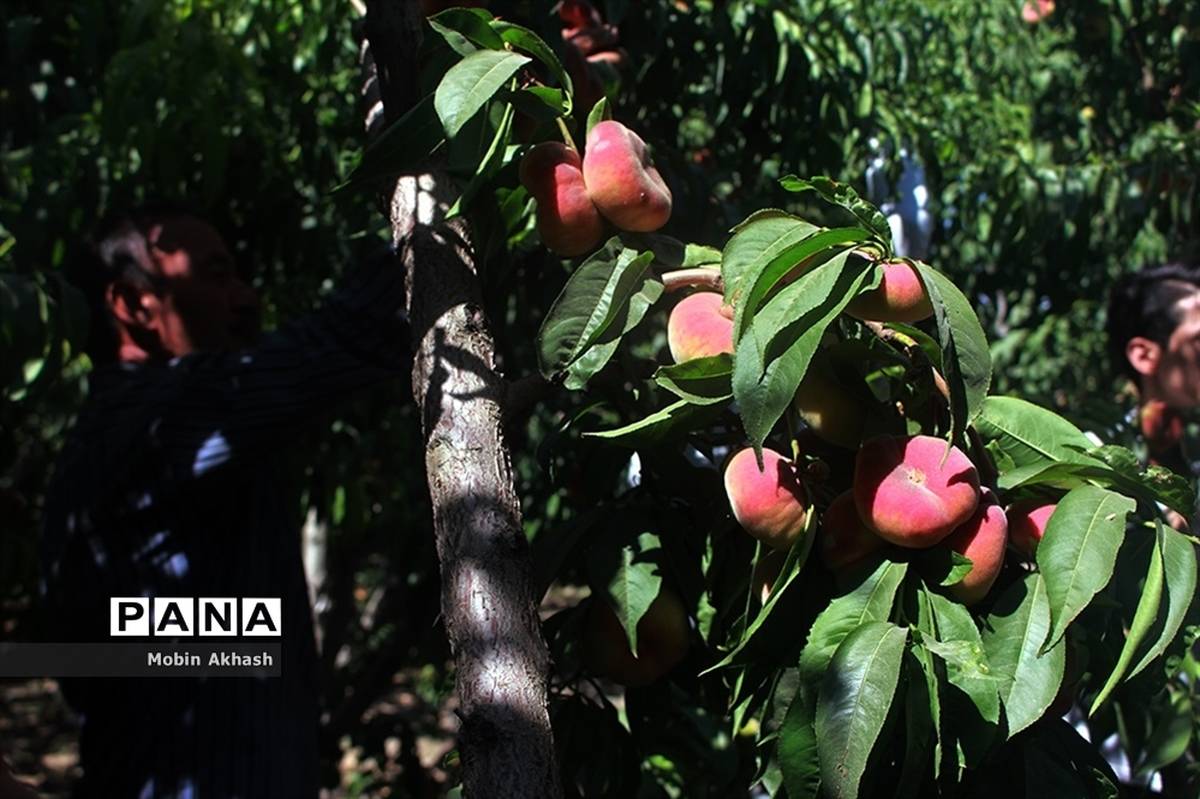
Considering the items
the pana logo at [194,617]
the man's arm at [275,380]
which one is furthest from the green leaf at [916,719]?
the pana logo at [194,617]

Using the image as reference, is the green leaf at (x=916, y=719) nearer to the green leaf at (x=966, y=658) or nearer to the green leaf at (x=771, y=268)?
the green leaf at (x=966, y=658)

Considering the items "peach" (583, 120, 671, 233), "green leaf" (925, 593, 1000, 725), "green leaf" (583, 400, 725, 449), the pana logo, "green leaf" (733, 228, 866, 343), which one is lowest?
the pana logo

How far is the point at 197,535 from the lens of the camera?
207 cm

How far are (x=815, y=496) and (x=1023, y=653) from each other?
257mm

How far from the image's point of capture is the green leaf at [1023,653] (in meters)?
1.14

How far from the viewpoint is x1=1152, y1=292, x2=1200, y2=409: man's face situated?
107 inches

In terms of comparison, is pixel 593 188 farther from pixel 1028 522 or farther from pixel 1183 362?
pixel 1183 362

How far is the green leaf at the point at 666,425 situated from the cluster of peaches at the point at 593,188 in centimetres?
21

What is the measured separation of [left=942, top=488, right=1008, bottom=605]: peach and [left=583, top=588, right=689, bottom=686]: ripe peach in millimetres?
327

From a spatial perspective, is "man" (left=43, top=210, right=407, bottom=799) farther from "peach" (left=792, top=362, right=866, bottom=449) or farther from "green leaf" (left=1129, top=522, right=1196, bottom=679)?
"green leaf" (left=1129, top=522, right=1196, bottom=679)

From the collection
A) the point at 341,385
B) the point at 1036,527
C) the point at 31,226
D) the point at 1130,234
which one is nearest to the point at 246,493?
the point at 341,385

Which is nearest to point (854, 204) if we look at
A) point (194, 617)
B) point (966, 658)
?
point (966, 658)

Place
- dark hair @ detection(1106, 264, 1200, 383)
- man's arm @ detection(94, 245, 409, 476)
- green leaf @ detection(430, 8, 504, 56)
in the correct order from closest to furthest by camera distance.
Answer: green leaf @ detection(430, 8, 504, 56) → man's arm @ detection(94, 245, 409, 476) → dark hair @ detection(1106, 264, 1200, 383)

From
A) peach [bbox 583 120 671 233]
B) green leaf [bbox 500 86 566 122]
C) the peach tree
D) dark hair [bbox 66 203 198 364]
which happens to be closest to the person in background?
the peach tree
